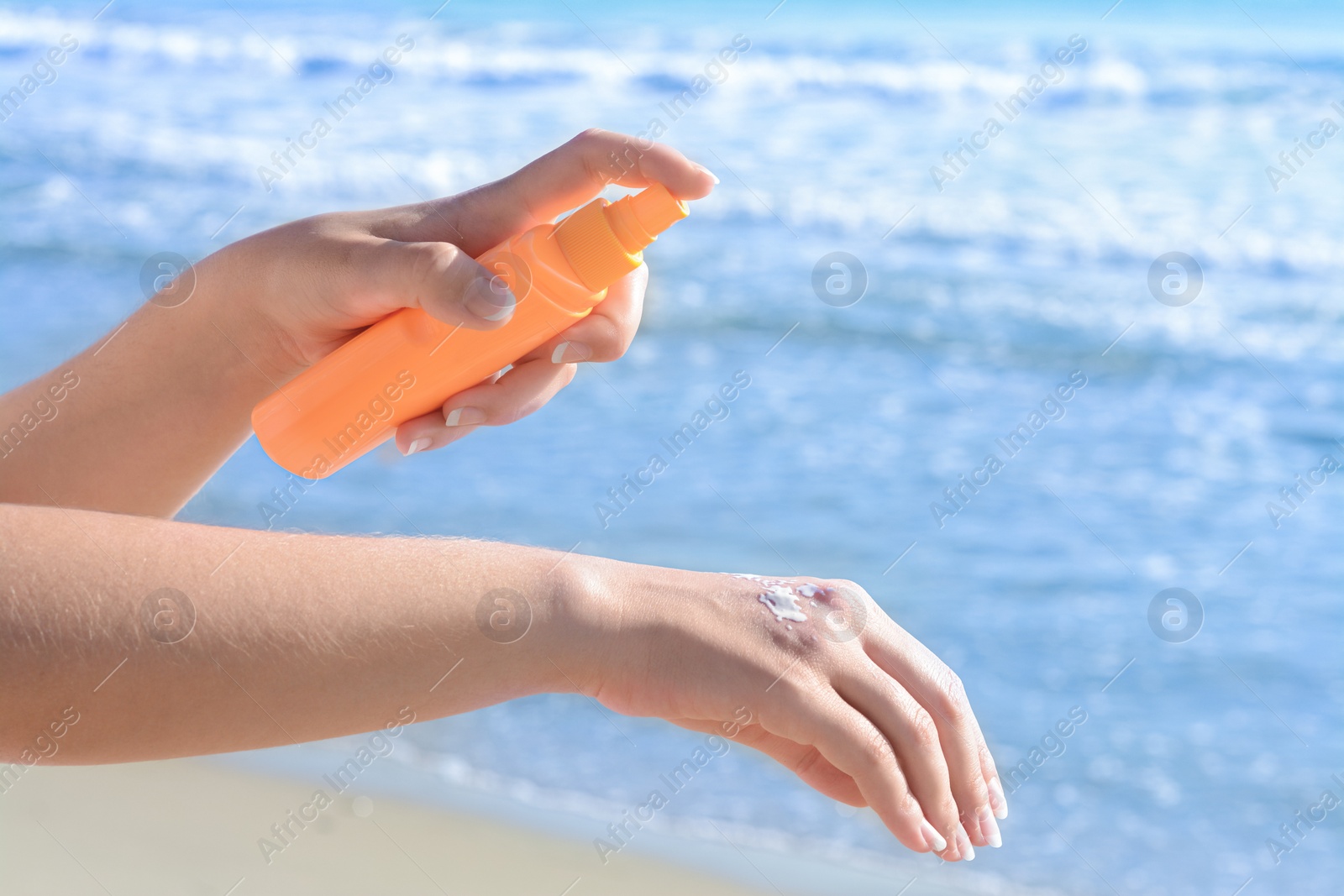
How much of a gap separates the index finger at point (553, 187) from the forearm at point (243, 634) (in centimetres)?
44

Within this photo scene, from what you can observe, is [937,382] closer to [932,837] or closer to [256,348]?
[256,348]

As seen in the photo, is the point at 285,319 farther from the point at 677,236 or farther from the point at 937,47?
the point at 937,47

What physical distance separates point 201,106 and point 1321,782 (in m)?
10.7

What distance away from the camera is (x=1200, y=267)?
6.68 metres

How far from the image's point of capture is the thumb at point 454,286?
3.82 ft

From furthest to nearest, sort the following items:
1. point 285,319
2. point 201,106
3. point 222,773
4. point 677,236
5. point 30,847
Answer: point 201,106
point 677,236
point 222,773
point 30,847
point 285,319

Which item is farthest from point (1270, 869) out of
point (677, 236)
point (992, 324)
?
point (677, 236)

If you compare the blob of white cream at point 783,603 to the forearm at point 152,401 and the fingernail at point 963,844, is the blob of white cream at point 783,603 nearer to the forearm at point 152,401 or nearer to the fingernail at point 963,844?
the fingernail at point 963,844

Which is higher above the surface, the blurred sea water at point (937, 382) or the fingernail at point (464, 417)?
the fingernail at point (464, 417)

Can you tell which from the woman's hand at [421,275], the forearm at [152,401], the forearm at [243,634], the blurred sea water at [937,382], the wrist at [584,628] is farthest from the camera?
the blurred sea water at [937,382]

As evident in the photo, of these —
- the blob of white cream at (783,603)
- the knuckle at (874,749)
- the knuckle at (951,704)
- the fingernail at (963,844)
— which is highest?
the blob of white cream at (783,603)

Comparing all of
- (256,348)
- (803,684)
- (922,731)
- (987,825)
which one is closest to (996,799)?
(987,825)

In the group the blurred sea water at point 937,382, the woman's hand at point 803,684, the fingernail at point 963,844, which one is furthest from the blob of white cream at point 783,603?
the blurred sea water at point 937,382

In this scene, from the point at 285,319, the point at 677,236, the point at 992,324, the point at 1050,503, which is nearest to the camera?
the point at 285,319
